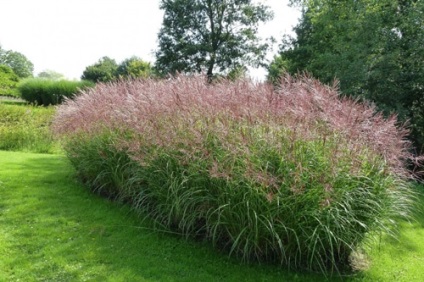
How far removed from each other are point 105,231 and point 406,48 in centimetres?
733

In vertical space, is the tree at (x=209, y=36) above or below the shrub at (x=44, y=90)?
above

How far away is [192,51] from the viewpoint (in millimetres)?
19906

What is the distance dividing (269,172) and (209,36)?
1926 cm

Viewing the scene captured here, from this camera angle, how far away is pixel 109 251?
9.92 ft

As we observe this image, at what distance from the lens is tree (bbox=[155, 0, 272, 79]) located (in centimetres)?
2036

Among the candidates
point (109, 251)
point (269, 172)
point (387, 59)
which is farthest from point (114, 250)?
point (387, 59)

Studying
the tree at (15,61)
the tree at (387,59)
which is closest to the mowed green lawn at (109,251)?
the tree at (387,59)

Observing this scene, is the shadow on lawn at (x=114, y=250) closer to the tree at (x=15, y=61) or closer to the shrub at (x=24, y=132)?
the shrub at (x=24, y=132)

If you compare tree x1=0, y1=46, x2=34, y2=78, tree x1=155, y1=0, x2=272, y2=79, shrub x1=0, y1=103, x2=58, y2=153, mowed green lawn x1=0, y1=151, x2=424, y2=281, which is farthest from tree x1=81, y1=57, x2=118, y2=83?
mowed green lawn x1=0, y1=151, x2=424, y2=281

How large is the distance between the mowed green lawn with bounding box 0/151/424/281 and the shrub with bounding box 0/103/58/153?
15.8ft

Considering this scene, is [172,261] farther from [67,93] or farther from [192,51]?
[192,51]

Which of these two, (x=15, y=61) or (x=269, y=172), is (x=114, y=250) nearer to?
(x=269, y=172)

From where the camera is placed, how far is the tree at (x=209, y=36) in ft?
66.8

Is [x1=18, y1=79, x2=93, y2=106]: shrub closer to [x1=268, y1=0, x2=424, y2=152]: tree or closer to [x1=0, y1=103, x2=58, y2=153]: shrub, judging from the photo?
[x1=0, y1=103, x2=58, y2=153]: shrub
